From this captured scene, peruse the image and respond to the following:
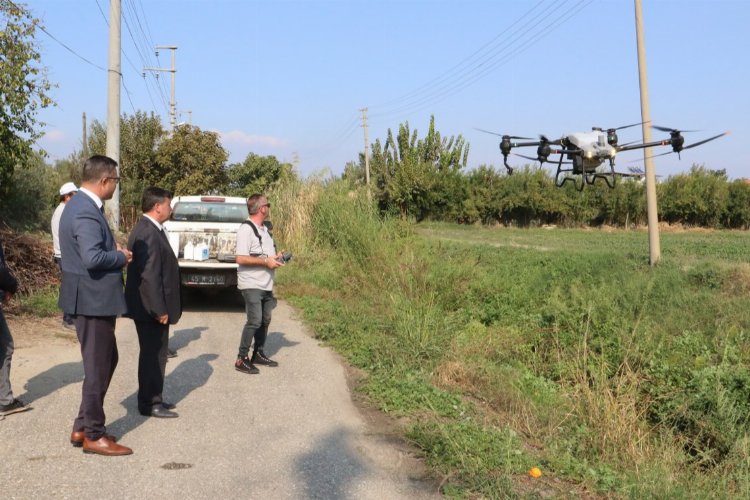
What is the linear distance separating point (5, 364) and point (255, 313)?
2473mm

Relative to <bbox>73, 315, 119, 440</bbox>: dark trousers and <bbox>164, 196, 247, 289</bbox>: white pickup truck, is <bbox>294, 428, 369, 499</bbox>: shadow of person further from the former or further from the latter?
<bbox>164, 196, 247, 289</bbox>: white pickup truck

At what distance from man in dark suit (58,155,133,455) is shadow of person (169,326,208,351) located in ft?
12.4

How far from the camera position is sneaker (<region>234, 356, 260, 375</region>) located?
768 centimetres

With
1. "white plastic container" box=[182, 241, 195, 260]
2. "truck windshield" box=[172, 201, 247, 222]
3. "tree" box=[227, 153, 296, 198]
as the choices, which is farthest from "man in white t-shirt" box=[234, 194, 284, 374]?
"tree" box=[227, 153, 296, 198]

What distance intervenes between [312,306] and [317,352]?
328 centimetres

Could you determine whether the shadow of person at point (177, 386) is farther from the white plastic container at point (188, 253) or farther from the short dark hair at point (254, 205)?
the white plastic container at point (188, 253)

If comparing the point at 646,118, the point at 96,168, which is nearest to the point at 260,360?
the point at 96,168

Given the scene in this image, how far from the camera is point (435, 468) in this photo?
16.5ft

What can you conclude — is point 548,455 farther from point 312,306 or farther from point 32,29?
point 32,29

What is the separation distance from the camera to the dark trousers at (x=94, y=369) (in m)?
4.99

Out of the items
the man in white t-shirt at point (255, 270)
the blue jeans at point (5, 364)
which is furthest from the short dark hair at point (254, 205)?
the blue jeans at point (5, 364)

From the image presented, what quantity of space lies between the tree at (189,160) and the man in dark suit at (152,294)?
23793 mm

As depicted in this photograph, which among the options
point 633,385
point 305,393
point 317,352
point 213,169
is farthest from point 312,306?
point 213,169

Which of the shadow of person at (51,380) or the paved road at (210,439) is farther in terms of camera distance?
the shadow of person at (51,380)
